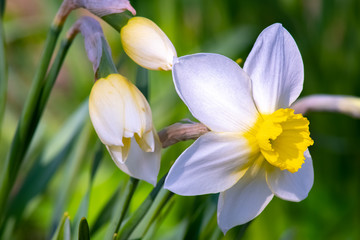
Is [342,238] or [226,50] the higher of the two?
[226,50]

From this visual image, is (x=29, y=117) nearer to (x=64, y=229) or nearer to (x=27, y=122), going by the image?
(x=27, y=122)

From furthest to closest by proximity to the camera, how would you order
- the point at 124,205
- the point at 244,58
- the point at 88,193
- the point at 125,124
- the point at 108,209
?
the point at 244,58 → the point at 108,209 → the point at 88,193 → the point at 124,205 → the point at 125,124

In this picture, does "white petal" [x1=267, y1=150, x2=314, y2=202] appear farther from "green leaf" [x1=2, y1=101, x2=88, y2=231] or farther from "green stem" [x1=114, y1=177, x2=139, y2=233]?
"green leaf" [x1=2, y1=101, x2=88, y2=231]

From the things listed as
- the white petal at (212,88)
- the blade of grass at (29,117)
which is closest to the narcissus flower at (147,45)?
the white petal at (212,88)

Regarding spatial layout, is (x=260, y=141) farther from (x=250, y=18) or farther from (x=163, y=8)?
(x=163, y=8)

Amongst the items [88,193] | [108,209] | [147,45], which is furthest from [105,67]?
[108,209]

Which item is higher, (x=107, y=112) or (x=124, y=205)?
(x=107, y=112)

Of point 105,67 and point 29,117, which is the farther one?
point 29,117

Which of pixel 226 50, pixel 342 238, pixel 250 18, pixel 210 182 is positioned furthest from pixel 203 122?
pixel 250 18

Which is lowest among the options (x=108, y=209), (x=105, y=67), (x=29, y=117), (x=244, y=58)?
(x=244, y=58)
